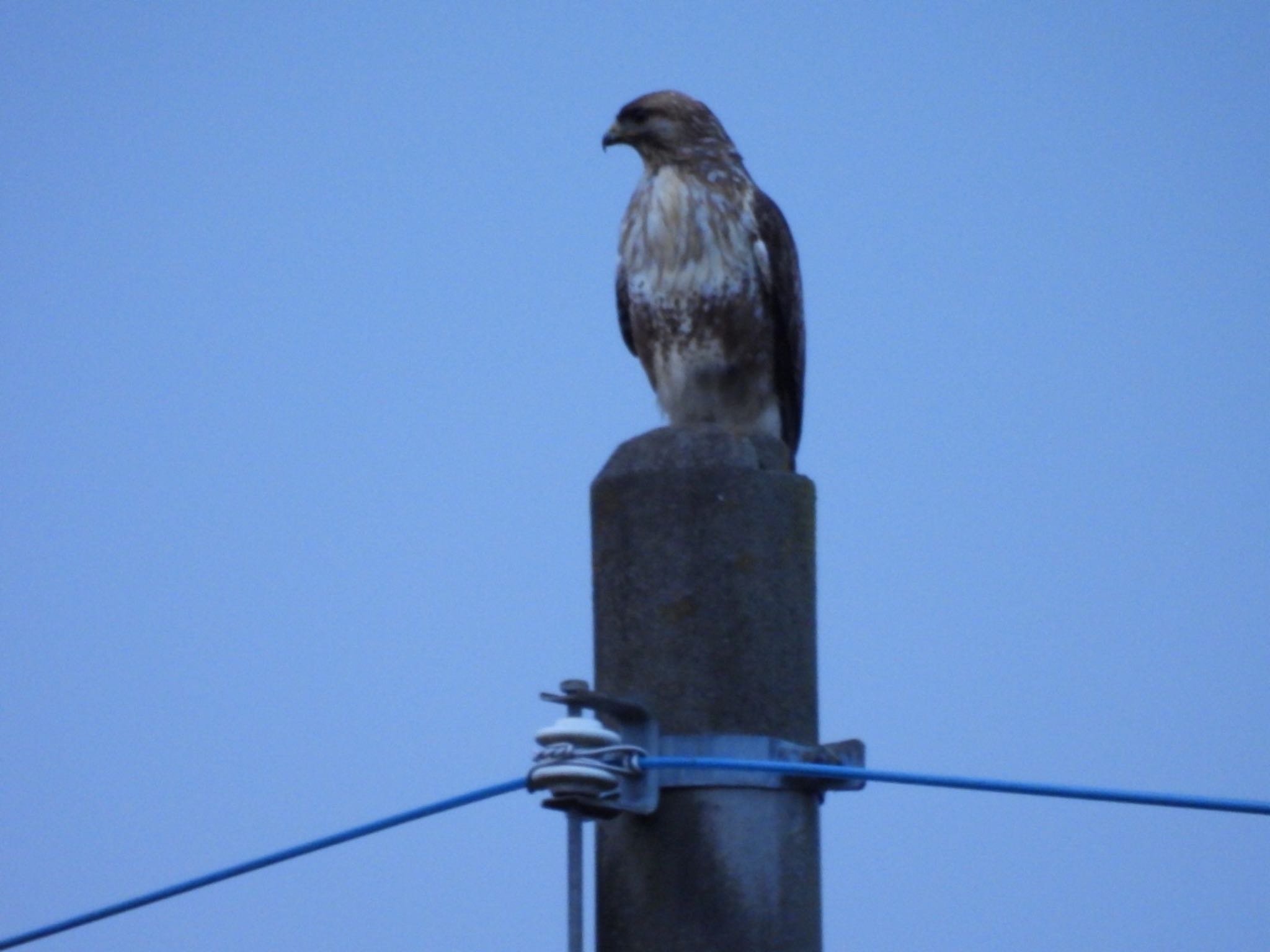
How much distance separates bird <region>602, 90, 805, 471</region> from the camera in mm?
6656

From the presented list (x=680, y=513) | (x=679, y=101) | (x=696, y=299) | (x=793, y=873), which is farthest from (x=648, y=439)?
(x=679, y=101)

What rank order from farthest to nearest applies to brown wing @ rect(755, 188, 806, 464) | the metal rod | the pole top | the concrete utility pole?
brown wing @ rect(755, 188, 806, 464) → the pole top → the concrete utility pole → the metal rod

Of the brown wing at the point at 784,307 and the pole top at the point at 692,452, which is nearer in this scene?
the pole top at the point at 692,452

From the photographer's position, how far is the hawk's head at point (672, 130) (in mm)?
7008

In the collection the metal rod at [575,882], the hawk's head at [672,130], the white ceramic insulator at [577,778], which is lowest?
the metal rod at [575,882]

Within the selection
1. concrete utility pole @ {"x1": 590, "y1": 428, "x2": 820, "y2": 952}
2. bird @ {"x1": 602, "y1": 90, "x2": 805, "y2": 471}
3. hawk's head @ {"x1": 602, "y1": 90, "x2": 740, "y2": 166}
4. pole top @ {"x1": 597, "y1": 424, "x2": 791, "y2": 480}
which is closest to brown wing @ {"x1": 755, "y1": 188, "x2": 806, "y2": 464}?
bird @ {"x1": 602, "y1": 90, "x2": 805, "y2": 471}

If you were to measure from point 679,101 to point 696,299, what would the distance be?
85 cm

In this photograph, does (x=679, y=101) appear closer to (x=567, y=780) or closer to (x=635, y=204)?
(x=635, y=204)

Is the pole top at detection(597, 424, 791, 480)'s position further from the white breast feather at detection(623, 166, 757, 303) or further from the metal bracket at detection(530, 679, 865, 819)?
the white breast feather at detection(623, 166, 757, 303)

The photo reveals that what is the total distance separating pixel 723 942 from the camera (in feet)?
10.2

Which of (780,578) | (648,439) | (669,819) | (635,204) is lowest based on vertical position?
(669,819)

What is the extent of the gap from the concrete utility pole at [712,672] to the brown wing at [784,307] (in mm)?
3557

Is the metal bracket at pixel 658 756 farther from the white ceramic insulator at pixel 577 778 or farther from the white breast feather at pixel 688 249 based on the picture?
the white breast feather at pixel 688 249

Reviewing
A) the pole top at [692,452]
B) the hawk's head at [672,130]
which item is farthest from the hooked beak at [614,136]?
the pole top at [692,452]
